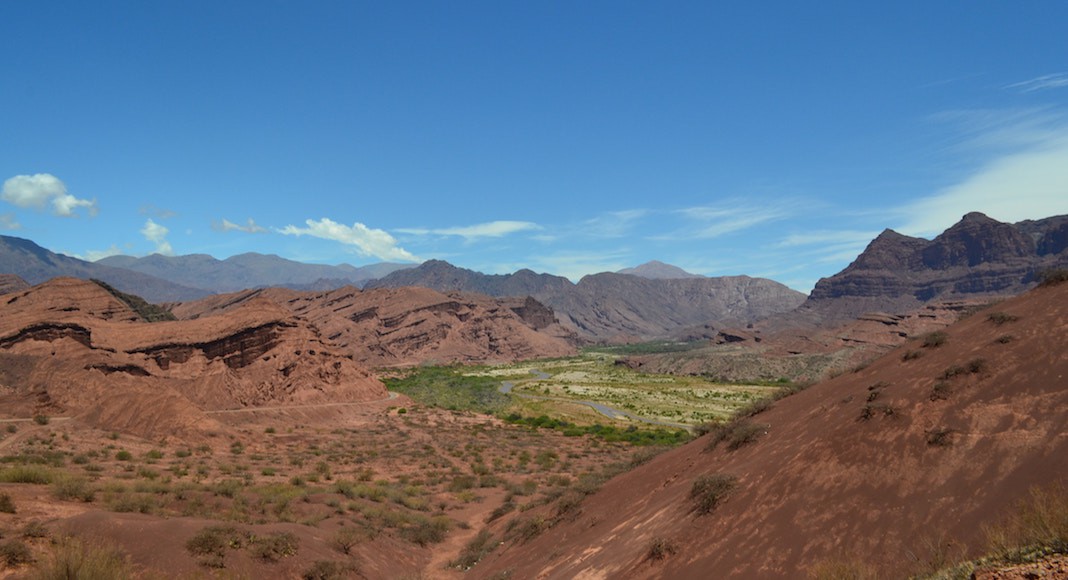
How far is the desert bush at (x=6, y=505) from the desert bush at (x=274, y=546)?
593 centimetres

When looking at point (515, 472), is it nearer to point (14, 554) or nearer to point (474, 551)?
point (474, 551)

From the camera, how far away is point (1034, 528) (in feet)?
20.9

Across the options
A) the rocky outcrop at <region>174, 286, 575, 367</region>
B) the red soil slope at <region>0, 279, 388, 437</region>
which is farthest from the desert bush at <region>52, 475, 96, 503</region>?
the rocky outcrop at <region>174, 286, 575, 367</region>

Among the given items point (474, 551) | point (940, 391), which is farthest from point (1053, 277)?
point (474, 551)

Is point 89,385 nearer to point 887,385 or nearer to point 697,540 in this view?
point 697,540

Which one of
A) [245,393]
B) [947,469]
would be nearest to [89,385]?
[245,393]

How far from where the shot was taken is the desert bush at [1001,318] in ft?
43.5

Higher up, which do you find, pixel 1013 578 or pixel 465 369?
pixel 1013 578

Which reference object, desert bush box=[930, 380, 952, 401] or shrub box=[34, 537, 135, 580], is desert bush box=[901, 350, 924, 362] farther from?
shrub box=[34, 537, 135, 580]

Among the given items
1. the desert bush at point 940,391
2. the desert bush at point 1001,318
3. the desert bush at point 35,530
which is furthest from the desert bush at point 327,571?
the desert bush at point 1001,318

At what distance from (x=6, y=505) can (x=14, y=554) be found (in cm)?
426

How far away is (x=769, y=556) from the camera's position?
9195 millimetres

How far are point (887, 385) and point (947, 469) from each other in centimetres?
428

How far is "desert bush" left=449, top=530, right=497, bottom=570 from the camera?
59.0 ft
